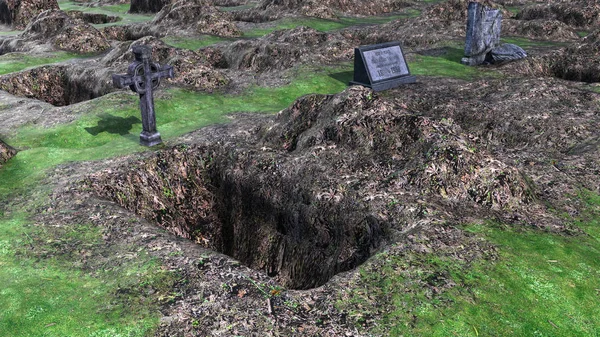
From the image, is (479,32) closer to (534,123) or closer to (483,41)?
(483,41)

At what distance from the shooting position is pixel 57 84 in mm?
20438

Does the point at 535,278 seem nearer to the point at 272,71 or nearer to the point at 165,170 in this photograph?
the point at 165,170

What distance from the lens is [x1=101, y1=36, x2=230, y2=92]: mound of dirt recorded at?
17.7 metres

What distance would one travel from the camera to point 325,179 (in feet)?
30.1

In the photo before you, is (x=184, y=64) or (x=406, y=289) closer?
(x=406, y=289)

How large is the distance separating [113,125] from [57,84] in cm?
861

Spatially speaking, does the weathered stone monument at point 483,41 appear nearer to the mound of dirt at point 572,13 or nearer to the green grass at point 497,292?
the mound of dirt at point 572,13

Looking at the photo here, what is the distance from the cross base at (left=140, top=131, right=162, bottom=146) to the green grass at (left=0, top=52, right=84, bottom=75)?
1405cm

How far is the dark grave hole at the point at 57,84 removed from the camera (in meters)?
18.8

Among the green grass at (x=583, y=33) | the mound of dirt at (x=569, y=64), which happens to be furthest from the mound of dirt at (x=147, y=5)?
the mound of dirt at (x=569, y=64)

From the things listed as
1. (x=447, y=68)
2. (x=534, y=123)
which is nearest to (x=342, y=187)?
(x=534, y=123)

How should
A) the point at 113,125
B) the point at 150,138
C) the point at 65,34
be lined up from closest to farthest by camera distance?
the point at 150,138, the point at 113,125, the point at 65,34

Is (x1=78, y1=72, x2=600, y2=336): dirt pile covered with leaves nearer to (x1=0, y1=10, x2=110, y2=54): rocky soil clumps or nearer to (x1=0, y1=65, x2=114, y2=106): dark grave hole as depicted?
(x1=0, y1=65, x2=114, y2=106): dark grave hole

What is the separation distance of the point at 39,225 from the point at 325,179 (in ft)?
17.8
